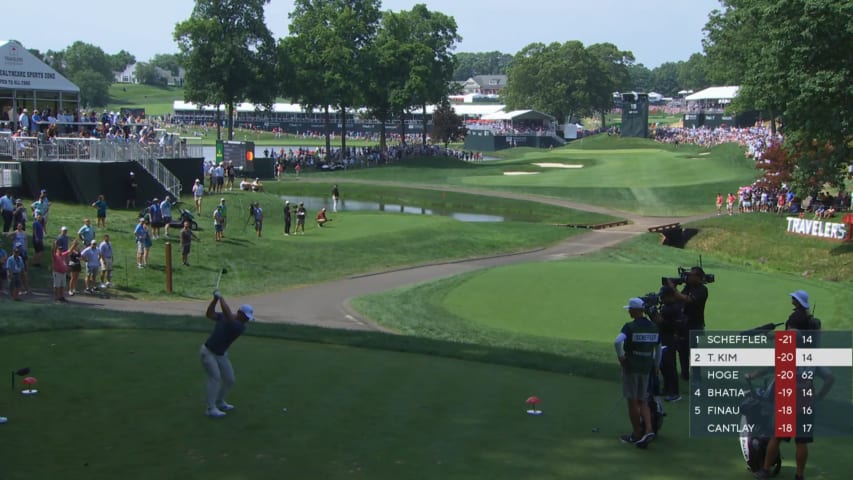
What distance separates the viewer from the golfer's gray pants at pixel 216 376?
39.8 feet

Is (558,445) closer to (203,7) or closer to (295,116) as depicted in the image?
A: (203,7)

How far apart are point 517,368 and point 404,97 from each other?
71.0m

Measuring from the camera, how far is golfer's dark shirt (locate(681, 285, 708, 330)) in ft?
45.0

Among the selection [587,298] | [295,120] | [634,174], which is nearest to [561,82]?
[295,120]

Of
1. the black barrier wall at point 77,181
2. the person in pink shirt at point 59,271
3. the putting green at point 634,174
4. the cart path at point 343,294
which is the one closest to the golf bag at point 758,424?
the cart path at point 343,294

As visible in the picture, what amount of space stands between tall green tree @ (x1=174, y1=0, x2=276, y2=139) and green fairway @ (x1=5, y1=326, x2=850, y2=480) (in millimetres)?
65364

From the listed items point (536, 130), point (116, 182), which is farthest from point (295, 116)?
point (116, 182)

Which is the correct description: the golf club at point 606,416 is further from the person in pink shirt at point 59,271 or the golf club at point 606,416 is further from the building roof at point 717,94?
the building roof at point 717,94

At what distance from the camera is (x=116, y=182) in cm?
4172

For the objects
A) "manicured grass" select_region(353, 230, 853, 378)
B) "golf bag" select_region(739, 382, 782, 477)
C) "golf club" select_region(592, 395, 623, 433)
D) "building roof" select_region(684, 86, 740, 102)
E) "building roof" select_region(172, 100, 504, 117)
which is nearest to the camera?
"golf bag" select_region(739, 382, 782, 477)

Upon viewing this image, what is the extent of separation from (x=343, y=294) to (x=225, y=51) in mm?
52895

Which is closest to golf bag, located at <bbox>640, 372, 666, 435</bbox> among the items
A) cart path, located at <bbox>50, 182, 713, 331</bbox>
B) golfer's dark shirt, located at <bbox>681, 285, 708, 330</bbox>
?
golfer's dark shirt, located at <bbox>681, 285, 708, 330</bbox>

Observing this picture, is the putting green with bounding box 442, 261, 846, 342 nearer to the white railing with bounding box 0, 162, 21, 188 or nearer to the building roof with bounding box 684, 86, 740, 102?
the white railing with bounding box 0, 162, 21, 188

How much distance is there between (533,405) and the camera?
12656mm
